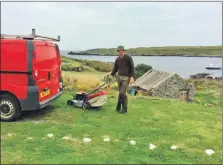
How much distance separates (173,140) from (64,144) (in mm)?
2738

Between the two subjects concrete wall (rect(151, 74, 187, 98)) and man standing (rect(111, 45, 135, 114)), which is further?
concrete wall (rect(151, 74, 187, 98))

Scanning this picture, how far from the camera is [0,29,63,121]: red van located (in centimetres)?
929

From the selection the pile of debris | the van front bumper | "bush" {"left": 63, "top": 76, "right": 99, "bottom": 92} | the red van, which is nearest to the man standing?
the red van

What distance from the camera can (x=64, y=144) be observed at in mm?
7734

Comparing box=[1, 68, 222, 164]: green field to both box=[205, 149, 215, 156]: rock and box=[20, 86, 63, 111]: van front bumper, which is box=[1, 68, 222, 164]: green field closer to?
box=[205, 149, 215, 156]: rock

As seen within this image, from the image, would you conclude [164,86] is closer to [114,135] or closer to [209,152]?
[114,135]

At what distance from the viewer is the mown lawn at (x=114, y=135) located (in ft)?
23.0

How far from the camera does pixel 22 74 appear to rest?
30.9 ft

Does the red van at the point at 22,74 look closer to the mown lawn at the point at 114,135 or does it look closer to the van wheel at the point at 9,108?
the van wheel at the point at 9,108

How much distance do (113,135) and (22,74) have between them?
9.98 feet

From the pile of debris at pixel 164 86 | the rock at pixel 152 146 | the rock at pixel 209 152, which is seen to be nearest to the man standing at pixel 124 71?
the rock at pixel 152 146

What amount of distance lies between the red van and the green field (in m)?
0.56

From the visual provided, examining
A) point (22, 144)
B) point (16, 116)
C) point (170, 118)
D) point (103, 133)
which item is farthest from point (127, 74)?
point (22, 144)

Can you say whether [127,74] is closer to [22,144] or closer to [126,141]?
[126,141]
